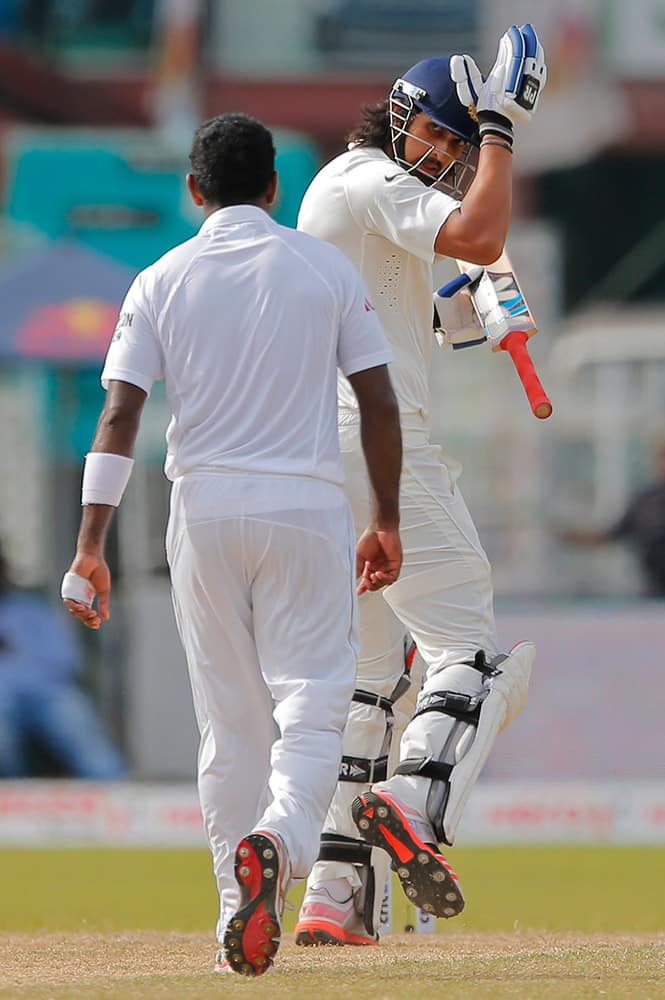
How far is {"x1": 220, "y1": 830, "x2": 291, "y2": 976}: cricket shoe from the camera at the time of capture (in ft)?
14.3

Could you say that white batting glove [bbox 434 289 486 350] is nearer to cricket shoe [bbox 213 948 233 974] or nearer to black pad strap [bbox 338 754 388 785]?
black pad strap [bbox 338 754 388 785]

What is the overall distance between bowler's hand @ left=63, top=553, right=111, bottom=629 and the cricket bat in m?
1.23

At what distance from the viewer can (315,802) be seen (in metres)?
4.60

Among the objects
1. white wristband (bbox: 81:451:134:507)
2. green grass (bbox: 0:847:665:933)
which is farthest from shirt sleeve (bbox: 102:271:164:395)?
green grass (bbox: 0:847:665:933)

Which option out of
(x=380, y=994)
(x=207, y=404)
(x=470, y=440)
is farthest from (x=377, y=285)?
(x=470, y=440)

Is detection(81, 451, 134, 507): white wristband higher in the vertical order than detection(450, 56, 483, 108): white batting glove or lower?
lower

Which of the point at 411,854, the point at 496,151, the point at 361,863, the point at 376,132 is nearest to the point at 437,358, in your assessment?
the point at 376,132

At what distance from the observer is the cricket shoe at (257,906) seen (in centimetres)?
435

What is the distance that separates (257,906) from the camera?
14.2ft

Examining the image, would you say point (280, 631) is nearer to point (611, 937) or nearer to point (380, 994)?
point (380, 994)

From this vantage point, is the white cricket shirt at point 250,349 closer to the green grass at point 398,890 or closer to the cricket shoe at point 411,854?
the cricket shoe at point 411,854

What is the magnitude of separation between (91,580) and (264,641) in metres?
0.41

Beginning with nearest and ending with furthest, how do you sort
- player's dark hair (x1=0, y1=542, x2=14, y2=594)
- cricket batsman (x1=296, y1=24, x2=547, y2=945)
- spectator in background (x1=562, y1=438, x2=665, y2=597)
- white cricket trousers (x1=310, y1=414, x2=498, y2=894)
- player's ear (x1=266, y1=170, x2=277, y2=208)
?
player's ear (x1=266, y1=170, x2=277, y2=208), cricket batsman (x1=296, y1=24, x2=547, y2=945), white cricket trousers (x1=310, y1=414, x2=498, y2=894), player's dark hair (x1=0, y1=542, x2=14, y2=594), spectator in background (x1=562, y1=438, x2=665, y2=597)

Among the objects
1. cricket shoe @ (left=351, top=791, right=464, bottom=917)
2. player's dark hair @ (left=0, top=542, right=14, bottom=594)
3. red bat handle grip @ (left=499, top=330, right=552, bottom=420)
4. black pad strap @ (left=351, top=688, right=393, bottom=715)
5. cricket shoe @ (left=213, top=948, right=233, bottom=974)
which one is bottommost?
player's dark hair @ (left=0, top=542, right=14, bottom=594)
